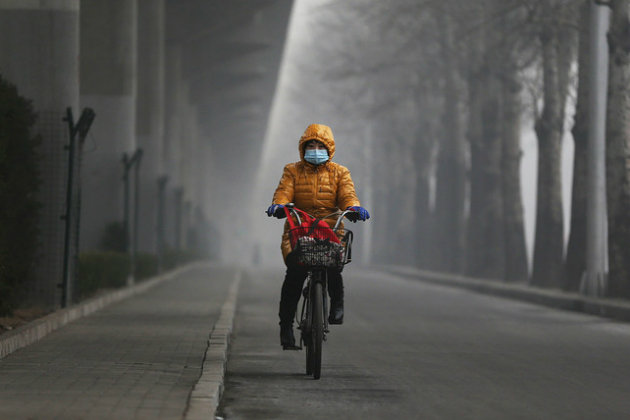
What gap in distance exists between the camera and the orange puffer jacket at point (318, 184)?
1177 cm

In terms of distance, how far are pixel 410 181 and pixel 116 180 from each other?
35005mm

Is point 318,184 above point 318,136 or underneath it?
underneath

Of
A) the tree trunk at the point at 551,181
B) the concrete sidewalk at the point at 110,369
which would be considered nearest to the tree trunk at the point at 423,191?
the tree trunk at the point at 551,181

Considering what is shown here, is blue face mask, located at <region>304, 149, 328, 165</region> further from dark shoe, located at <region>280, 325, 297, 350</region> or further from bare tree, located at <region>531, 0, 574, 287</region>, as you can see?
bare tree, located at <region>531, 0, 574, 287</region>

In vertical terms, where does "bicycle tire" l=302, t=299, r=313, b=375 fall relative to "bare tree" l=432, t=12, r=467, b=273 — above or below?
below

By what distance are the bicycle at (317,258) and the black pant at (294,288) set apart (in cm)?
9

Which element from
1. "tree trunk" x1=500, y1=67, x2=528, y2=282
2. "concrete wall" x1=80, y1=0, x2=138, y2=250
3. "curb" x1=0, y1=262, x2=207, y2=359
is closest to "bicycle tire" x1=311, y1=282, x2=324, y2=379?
"curb" x1=0, y1=262, x2=207, y2=359

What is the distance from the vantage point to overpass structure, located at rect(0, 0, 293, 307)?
19375mm

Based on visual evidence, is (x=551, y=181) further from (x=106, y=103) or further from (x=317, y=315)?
(x=317, y=315)

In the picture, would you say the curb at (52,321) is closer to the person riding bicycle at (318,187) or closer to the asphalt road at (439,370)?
the asphalt road at (439,370)

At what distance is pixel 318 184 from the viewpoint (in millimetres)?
11836

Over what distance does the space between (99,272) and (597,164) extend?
32.1 ft

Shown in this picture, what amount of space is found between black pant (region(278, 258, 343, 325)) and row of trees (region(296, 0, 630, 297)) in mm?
14246

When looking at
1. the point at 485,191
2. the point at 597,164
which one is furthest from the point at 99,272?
the point at 485,191
